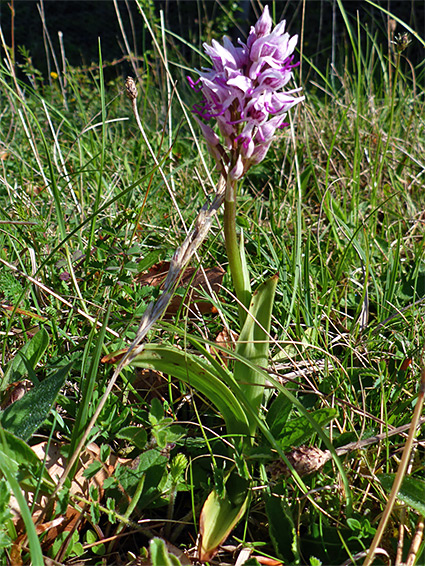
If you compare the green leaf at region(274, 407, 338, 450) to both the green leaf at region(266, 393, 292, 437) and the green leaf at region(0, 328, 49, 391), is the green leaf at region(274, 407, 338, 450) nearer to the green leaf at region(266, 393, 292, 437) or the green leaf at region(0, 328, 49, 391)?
the green leaf at region(266, 393, 292, 437)

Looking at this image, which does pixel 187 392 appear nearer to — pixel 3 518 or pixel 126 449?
pixel 126 449

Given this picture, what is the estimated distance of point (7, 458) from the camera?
707 mm

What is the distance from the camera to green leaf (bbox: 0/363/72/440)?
0.77 metres

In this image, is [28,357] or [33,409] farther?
[28,357]

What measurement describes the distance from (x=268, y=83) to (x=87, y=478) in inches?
27.5

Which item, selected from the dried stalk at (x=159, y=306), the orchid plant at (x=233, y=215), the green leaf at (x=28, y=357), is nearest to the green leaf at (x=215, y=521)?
the orchid plant at (x=233, y=215)

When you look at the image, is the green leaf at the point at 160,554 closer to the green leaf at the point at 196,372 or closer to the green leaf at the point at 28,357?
the green leaf at the point at 196,372

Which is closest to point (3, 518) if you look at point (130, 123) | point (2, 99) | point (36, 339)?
point (36, 339)

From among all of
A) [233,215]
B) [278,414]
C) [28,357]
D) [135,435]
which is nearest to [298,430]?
[278,414]

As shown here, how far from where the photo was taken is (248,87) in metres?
0.78

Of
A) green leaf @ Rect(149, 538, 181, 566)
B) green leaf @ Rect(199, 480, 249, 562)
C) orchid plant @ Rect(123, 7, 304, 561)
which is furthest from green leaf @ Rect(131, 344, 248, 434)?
green leaf @ Rect(149, 538, 181, 566)

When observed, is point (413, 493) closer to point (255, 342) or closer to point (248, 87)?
point (255, 342)

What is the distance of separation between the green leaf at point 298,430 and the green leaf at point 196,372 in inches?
3.0

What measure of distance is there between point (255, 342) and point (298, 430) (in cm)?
17
